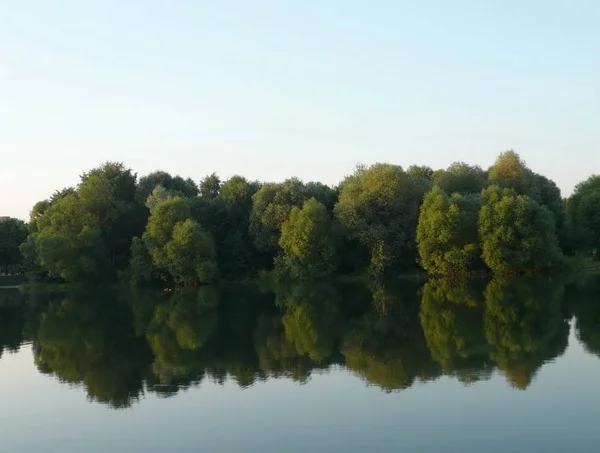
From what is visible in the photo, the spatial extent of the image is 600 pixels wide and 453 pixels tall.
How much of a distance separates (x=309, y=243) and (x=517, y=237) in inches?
822

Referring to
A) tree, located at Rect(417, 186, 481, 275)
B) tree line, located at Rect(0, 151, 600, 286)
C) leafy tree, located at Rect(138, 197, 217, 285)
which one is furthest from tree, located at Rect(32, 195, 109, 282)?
tree, located at Rect(417, 186, 481, 275)

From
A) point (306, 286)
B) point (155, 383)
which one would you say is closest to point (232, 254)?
point (306, 286)

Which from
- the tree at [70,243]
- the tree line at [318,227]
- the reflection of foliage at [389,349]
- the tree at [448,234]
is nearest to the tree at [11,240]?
the tree line at [318,227]

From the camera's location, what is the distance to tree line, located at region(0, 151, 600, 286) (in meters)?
66.6

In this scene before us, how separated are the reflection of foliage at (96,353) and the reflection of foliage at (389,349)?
731cm

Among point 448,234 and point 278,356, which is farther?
point 448,234

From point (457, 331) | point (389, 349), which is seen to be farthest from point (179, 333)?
point (457, 331)

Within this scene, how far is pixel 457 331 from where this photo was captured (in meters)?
28.0

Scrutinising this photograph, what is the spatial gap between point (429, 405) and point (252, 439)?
4.59 metres

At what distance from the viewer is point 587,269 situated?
225 feet

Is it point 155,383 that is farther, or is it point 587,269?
point 587,269

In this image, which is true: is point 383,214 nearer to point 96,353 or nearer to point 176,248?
point 176,248

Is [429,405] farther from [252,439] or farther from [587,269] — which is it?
[587,269]

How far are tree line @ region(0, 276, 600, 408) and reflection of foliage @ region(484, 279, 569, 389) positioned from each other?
0.06 metres
